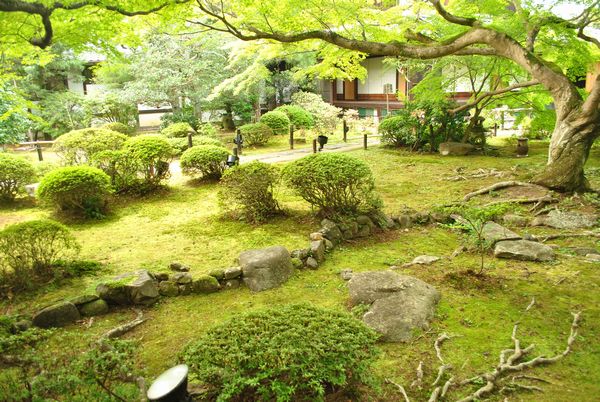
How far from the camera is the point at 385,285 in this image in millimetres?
4883

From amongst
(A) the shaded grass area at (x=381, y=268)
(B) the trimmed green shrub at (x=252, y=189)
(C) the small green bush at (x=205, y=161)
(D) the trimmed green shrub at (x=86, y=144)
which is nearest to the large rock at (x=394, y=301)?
(A) the shaded grass area at (x=381, y=268)

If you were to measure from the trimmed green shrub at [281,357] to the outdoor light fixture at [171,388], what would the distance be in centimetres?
19

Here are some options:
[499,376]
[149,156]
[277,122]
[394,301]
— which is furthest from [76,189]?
[277,122]

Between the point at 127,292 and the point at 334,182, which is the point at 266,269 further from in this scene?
the point at 334,182

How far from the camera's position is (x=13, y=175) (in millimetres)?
9961

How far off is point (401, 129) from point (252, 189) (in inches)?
370

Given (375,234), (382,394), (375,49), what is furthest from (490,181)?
(382,394)

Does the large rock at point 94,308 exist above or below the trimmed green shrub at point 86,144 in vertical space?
below

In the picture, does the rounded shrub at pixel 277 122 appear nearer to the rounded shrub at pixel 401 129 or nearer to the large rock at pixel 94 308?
the rounded shrub at pixel 401 129

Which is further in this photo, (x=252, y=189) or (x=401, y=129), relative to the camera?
(x=401, y=129)

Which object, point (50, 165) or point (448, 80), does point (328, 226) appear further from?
point (448, 80)

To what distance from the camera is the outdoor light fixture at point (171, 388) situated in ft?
8.48

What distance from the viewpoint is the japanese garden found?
3211 mm

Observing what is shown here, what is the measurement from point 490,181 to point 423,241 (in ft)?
15.8
